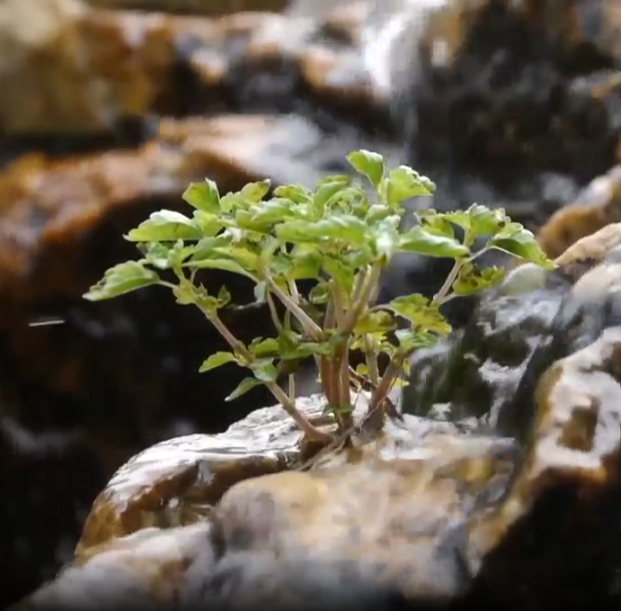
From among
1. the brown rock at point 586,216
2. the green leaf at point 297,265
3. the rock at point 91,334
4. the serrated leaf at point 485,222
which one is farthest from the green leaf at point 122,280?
the rock at point 91,334

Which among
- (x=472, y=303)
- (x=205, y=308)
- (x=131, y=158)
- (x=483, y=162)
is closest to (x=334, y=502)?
(x=205, y=308)

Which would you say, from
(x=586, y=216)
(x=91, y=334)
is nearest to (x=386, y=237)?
(x=586, y=216)

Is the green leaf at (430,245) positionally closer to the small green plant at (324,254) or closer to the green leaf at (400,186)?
the small green plant at (324,254)

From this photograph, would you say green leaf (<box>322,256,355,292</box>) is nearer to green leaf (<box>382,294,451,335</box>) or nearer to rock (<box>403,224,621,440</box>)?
green leaf (<box>382,294,451,335</box>)

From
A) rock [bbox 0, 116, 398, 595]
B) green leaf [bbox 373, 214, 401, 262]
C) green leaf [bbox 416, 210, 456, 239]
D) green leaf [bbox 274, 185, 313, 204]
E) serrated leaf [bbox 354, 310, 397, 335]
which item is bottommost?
rock [bbox 0, 116, 398, 595]

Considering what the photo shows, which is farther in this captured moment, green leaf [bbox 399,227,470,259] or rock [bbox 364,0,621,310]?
rock [bbox 364,0,621,310]

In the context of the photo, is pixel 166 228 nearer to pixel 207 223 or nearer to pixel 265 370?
pixel 207 223

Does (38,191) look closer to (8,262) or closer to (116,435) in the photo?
(8,262)

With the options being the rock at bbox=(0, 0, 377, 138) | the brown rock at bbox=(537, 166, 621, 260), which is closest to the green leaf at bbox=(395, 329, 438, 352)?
the brown rock at bbox=(537, 166, 621, 260)
